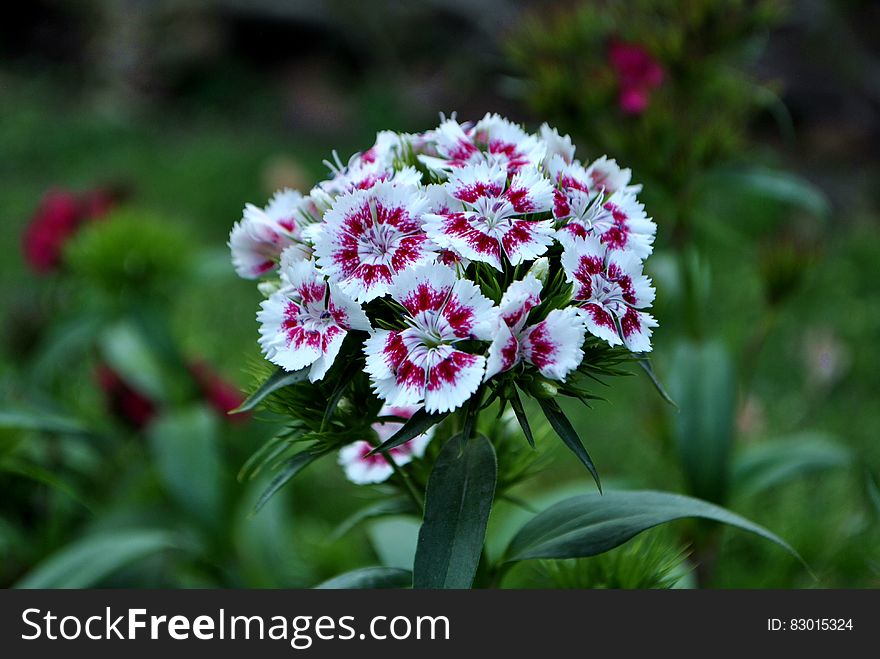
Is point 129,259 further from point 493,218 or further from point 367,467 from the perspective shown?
point 493,218

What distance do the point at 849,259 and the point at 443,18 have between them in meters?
3.07

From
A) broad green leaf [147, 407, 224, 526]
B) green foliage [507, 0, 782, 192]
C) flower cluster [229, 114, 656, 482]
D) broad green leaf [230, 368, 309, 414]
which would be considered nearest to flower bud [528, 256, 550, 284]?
flower cluster [229, 114, 656, 482]

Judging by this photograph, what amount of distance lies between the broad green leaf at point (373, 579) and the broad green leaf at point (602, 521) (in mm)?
117

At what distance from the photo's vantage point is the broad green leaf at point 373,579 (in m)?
1.02

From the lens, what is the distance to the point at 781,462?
1801mm

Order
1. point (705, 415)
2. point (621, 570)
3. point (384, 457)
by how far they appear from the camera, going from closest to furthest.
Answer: point (384, 457) → point (621, 570) → point (705, 415)

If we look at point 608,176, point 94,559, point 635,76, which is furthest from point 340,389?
point 635,76

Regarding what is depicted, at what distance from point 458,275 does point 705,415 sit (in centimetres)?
93

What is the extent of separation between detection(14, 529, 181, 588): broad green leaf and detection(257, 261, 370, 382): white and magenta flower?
0.79 metres

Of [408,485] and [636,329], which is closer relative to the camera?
[636,329]

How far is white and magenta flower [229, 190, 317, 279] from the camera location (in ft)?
3.23

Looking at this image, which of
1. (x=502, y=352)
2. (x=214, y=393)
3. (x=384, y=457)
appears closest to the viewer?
(x=502, y=352)

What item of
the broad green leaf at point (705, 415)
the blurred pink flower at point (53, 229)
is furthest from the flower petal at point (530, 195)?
the blurred pink flower at point (53, 229)

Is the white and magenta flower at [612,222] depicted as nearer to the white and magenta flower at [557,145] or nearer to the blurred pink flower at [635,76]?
the white and magenta flower at [557,145]
